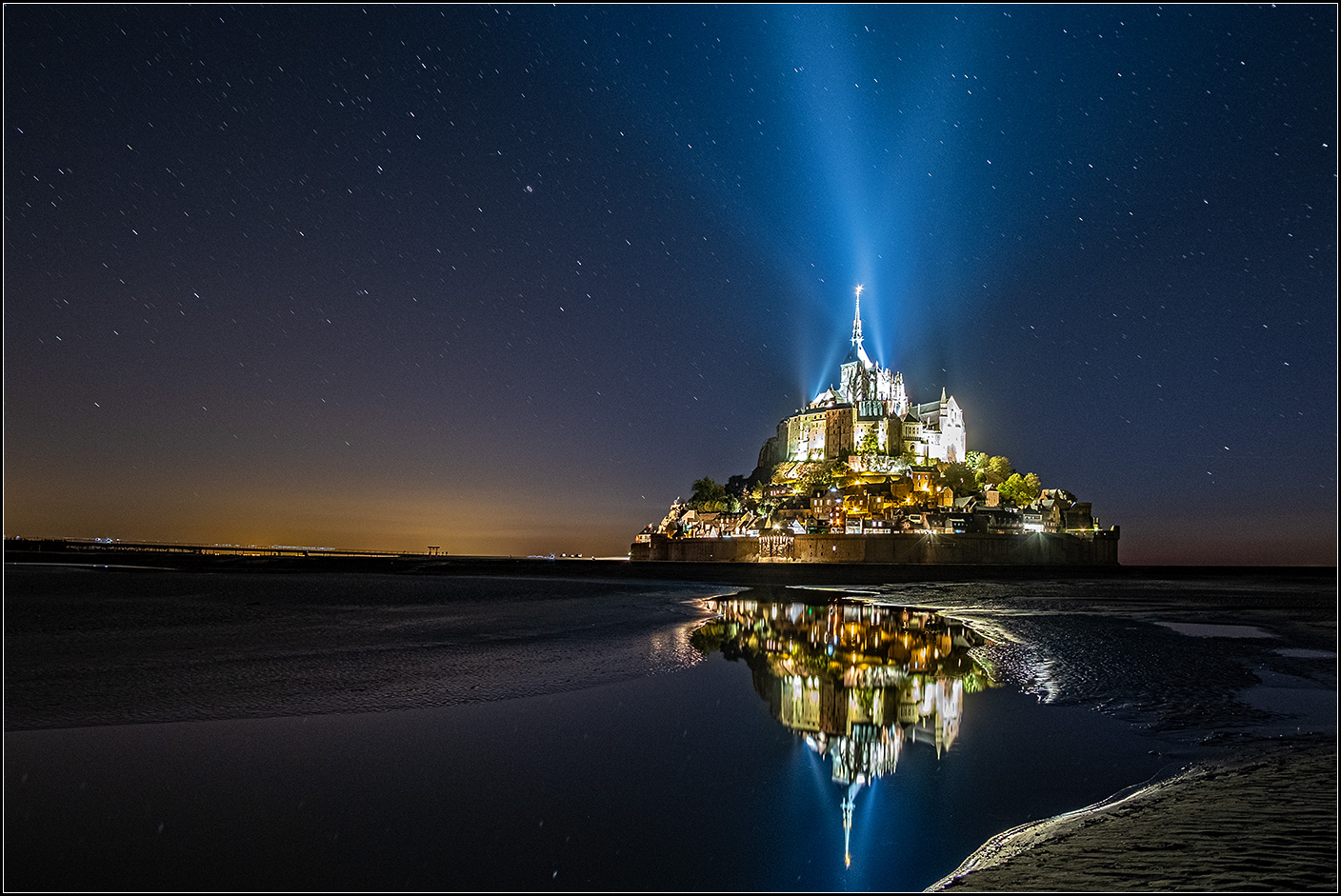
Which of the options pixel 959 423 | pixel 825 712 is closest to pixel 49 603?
pixel 825 712

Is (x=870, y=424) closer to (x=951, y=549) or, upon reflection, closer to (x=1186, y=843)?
(x=951, y=549)

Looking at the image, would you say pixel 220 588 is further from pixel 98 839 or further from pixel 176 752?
pixel 98 839

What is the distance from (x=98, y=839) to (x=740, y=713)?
769cm

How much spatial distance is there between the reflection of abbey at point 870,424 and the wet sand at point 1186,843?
440ft

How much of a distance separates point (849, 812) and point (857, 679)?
702cm

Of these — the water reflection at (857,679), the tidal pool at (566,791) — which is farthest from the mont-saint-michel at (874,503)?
the tidal pool at (566,791)

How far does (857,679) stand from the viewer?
13.4 metres

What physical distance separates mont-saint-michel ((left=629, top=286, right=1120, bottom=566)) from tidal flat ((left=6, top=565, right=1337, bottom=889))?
92970 mm

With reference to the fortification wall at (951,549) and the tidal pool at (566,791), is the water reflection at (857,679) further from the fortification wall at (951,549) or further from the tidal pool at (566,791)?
the fortification wall at (951,549)

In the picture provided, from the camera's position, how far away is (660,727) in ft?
32.2

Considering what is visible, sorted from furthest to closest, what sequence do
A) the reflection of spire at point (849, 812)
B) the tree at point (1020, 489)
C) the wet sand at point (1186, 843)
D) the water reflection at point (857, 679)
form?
the tree at point (1020, 489) → the water reflection at point (857, 679) → the reflection of spire at point (849, 812) → the wet sand at point (1186, 843)

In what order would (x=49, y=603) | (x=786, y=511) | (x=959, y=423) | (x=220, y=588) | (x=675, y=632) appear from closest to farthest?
(x=675, y=632)
(x=49, y=603)
(x=220, y=588)
(x=786, y=511)
(x=959, y=423)

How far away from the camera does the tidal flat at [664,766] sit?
5430 millimetres

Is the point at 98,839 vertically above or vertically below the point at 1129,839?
below
